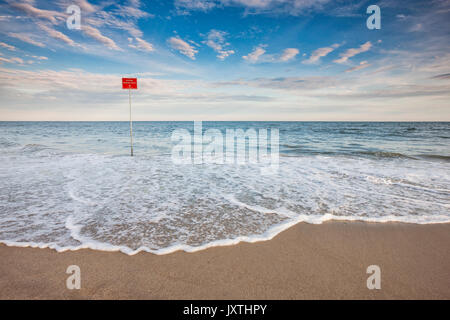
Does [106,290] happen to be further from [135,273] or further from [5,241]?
[5,241]

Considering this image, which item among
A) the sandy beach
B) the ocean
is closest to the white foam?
the ocean

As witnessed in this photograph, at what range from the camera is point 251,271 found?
2.53 metres

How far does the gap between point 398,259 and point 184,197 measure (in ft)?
13.3

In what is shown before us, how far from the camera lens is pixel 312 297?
7.18 ft

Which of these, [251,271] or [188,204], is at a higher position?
[188,204]

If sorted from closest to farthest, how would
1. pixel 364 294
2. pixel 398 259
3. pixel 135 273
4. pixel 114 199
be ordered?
pixel 364 294
pixel 135 273
pixel 398 259
pixel 114 199

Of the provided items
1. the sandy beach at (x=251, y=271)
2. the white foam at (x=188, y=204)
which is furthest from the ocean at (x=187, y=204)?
the sandy beach at (x=251, y=271)

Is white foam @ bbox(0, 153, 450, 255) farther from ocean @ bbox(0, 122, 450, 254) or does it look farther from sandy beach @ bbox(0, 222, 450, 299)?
sandy beach @ bbox(0, 222, 450, 299)

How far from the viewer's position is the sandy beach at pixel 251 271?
7.29 ft

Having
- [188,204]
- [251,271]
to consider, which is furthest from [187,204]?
[251,271]

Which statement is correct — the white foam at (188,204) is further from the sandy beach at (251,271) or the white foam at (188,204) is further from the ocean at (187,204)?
the sandy beach at (251,271)

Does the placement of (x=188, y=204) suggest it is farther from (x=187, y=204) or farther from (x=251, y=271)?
(x=251, y=271)

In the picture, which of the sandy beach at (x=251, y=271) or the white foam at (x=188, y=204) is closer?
the sandy beach at (x=251, y=271)
